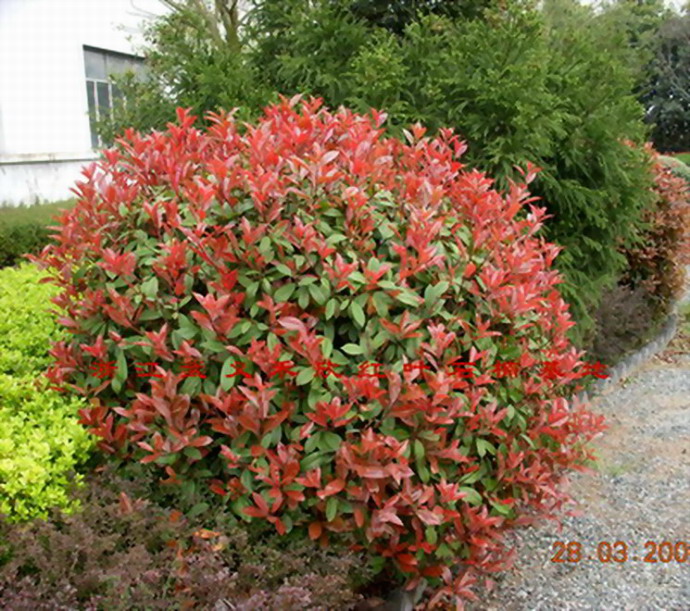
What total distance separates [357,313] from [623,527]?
2085mm

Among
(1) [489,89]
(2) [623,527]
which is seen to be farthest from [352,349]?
(1) [489,89]

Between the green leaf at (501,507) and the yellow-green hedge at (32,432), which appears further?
the green leaf at (501,507)

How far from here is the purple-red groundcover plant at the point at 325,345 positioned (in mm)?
2252

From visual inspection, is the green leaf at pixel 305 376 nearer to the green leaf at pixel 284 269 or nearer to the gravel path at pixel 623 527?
the green leaf at pixel 284 269

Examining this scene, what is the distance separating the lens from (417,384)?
232cm

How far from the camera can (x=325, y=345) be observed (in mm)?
2283

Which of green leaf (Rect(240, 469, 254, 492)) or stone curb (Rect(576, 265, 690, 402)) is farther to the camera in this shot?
stone curb (Rect(576, 265, 690, 402))

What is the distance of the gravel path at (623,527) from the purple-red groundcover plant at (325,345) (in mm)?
543

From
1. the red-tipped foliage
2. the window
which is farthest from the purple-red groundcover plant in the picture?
the window

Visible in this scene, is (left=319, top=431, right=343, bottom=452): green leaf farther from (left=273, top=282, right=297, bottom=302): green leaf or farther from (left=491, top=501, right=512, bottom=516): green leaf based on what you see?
(left=491, top=501, right=512, bottom=516): green leaf

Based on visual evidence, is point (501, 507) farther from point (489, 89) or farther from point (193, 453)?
point (489, 89)

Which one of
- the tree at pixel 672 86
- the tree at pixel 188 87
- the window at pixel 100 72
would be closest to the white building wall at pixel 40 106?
the window at pixel 100 72

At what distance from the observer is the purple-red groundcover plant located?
7.39 ft

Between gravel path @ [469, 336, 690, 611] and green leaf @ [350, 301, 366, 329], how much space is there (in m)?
1.31
